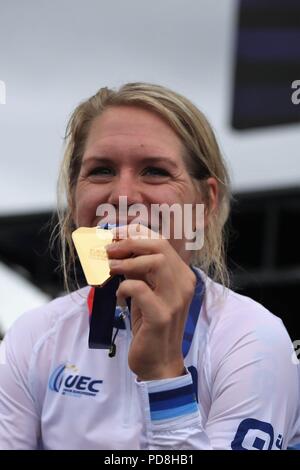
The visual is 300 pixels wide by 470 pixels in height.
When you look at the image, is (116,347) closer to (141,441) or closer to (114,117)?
(141,441)

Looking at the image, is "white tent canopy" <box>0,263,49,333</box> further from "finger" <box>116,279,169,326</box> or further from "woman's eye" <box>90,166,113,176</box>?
"finger" <box>116,279,169,326</box>

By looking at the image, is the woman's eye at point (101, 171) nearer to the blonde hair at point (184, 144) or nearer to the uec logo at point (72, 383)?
the blonde hair at point (184, 144)

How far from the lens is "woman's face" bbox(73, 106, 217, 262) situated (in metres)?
1.32

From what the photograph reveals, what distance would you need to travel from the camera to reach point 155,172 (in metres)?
1.36

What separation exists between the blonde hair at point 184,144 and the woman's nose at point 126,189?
0.50 feet

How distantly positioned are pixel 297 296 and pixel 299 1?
1.74 m


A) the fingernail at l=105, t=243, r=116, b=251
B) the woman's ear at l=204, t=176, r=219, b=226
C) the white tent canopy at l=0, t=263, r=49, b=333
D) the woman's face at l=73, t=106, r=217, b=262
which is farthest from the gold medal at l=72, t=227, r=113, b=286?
the white tent canopy at l=0, t=263, r=49, b=333

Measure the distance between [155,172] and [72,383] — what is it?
0.40m

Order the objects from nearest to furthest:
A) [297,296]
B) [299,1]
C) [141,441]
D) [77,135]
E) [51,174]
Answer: [141,441] → [77,135] → [51,174] → [299,1] → [297,296]

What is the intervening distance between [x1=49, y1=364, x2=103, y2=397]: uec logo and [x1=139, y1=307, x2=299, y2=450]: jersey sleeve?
162 mm

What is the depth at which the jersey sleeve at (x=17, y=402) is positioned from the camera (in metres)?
1.41

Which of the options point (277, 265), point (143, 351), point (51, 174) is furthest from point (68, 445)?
point (277, 265)

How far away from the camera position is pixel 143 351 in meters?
1.11

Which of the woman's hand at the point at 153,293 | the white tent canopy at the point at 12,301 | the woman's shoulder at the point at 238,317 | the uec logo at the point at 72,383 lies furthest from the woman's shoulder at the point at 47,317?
the white tent canopy at the point at 12,301
